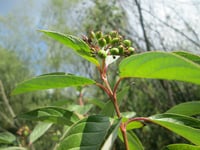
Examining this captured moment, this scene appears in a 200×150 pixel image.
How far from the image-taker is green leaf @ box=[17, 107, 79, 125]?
2.82 ft

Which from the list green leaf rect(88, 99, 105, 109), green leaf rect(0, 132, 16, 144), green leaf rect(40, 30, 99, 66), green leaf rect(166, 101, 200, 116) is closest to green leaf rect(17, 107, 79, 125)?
green leaf rect(40, 30, 99, 66)

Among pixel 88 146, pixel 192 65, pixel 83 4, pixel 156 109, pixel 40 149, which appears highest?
pixel 83 4

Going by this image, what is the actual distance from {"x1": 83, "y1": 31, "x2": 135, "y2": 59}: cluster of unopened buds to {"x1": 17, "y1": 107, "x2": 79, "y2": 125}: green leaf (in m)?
0.18

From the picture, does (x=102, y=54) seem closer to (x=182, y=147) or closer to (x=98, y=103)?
(x=182, y=147)

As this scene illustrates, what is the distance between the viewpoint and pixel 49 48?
40.1 ft

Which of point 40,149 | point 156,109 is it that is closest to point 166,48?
point 156,109

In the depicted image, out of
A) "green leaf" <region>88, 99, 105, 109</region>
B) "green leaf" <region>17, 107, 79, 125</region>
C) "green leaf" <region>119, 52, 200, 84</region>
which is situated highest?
"green leaf" <region>119, 52, 200, 84</region>

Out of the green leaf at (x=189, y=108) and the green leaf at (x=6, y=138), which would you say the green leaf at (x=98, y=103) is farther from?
the green leaf at (x=189, y=108)

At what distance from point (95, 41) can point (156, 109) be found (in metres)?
3.94

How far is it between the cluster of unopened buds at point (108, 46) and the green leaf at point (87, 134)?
15 cm

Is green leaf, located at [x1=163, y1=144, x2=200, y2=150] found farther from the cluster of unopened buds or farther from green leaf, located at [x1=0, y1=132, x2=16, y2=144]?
green leaf, located at [x1=0, y1=132, x2=16, y2=144]

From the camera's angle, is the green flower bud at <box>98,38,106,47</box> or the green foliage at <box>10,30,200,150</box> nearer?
the green foliage at <box>10,30,200,150</box>

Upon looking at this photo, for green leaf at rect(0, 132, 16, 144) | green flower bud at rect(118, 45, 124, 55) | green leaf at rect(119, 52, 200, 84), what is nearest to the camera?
green leaf at rect(119, 52, 200, 84)

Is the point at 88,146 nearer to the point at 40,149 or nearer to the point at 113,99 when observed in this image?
the point at 113,99
